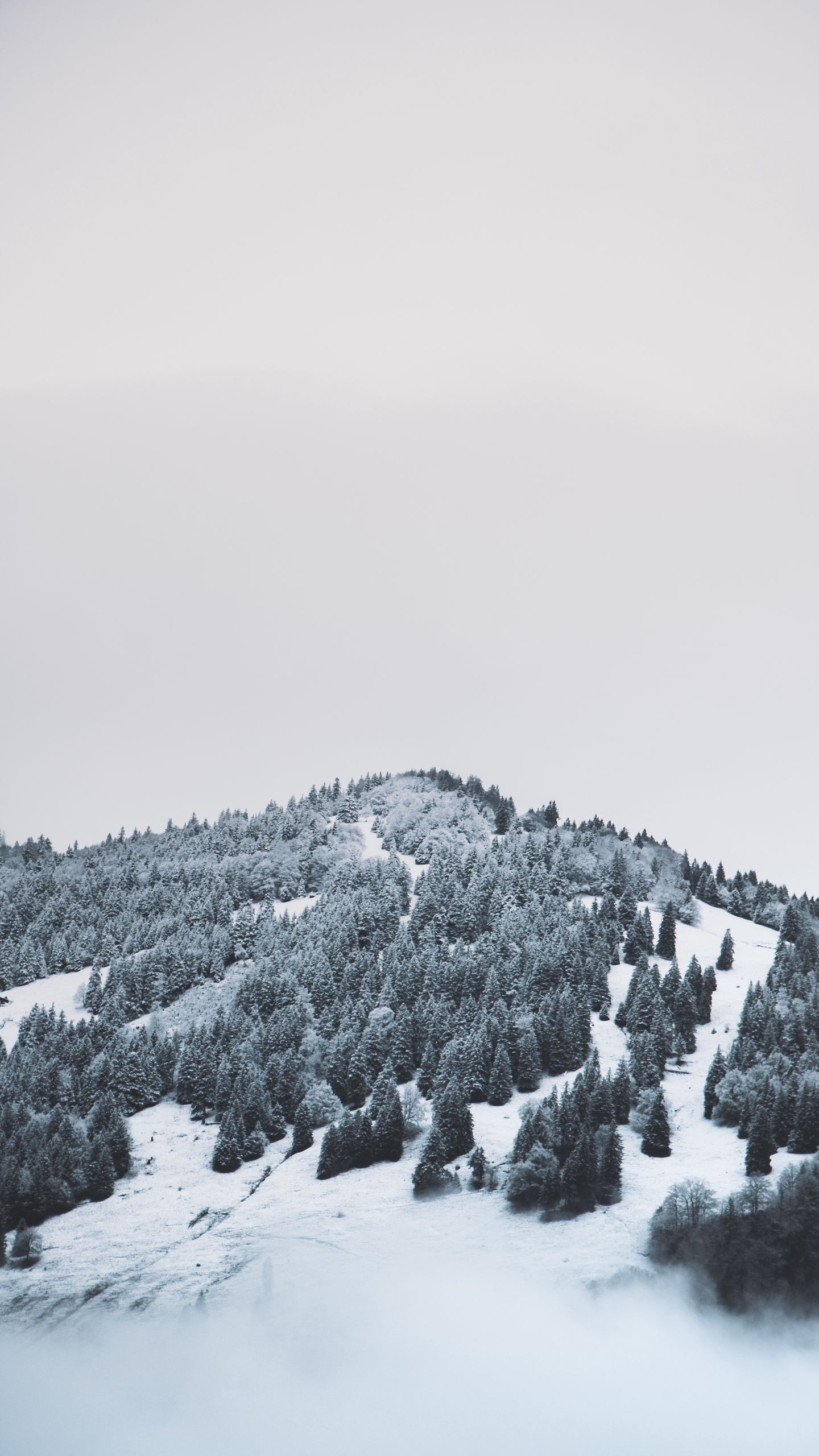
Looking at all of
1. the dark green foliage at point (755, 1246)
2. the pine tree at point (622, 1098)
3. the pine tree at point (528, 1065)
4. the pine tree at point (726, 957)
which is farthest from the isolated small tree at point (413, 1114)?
the pine tree at point (726, 957)

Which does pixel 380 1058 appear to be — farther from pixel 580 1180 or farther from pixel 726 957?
pixel 726 957

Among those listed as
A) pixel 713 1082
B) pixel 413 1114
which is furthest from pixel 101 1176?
pixel 713 1082

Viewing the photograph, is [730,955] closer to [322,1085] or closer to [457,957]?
[457,957]

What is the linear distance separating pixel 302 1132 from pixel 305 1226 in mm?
19302

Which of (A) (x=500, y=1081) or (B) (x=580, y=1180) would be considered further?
(A) (x=500, y=1081)

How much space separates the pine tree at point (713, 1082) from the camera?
140m

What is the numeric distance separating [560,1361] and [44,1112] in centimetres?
7651

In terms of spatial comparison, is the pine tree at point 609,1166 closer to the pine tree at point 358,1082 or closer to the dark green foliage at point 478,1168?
the dark green foliage at point 478,1168

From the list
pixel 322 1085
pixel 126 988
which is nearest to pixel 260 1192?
pixel 322 1085

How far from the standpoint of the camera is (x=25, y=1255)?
4899 inches

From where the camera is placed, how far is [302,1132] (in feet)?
473

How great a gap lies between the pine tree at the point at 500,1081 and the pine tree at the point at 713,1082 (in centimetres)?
2473

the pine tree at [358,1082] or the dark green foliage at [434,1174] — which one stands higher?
the pine tree at [358,1082]

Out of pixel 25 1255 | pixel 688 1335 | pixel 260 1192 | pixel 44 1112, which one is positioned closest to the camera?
pixel 688 1335
